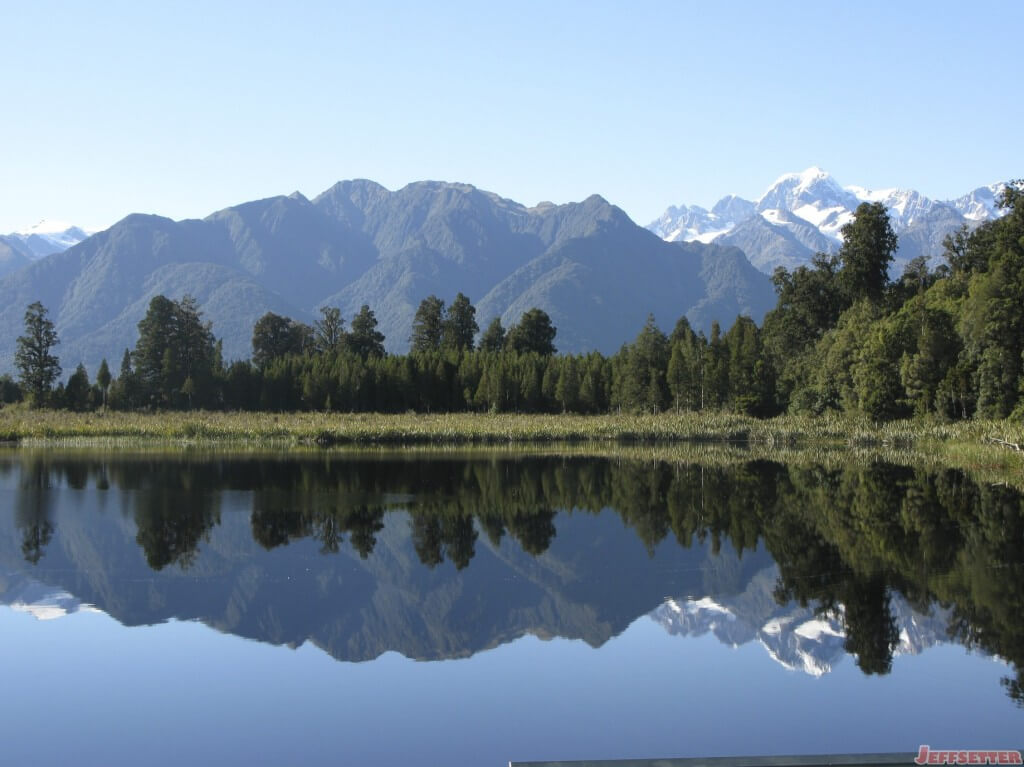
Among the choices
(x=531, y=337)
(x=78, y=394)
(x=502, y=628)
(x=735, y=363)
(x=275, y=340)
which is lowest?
(x=502, y=628)

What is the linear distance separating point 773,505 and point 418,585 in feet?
47.4

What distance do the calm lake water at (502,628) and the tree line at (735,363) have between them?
2934cm

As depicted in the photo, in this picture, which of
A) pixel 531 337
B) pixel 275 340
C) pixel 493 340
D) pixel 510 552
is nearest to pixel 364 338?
pixel 275 340

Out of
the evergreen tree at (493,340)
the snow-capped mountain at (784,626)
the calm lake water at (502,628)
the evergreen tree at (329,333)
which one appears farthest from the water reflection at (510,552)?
the evergreen tree at (329,333)

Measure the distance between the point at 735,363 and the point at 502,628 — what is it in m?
69.8

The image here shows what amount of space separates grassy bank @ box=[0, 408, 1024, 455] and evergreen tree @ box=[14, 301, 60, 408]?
16.5 meters

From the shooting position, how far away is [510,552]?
898 inches

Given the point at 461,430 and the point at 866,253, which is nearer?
the point at 461,430

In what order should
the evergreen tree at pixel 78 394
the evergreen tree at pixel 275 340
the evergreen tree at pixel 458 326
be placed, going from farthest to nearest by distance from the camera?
the evergreen tree at pixel 275 340 → the evergreen tree at pixel 458 326 → the evergreen tree at pixel 78 394

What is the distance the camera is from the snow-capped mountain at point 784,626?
1426 centimetres

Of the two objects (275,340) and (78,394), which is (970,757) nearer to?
(78,394)

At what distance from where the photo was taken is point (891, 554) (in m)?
21.6

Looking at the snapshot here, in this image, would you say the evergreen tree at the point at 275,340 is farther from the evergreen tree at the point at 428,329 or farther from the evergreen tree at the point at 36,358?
the evergreen tree at the point at 36,358

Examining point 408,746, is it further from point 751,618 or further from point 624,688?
point 751,618
